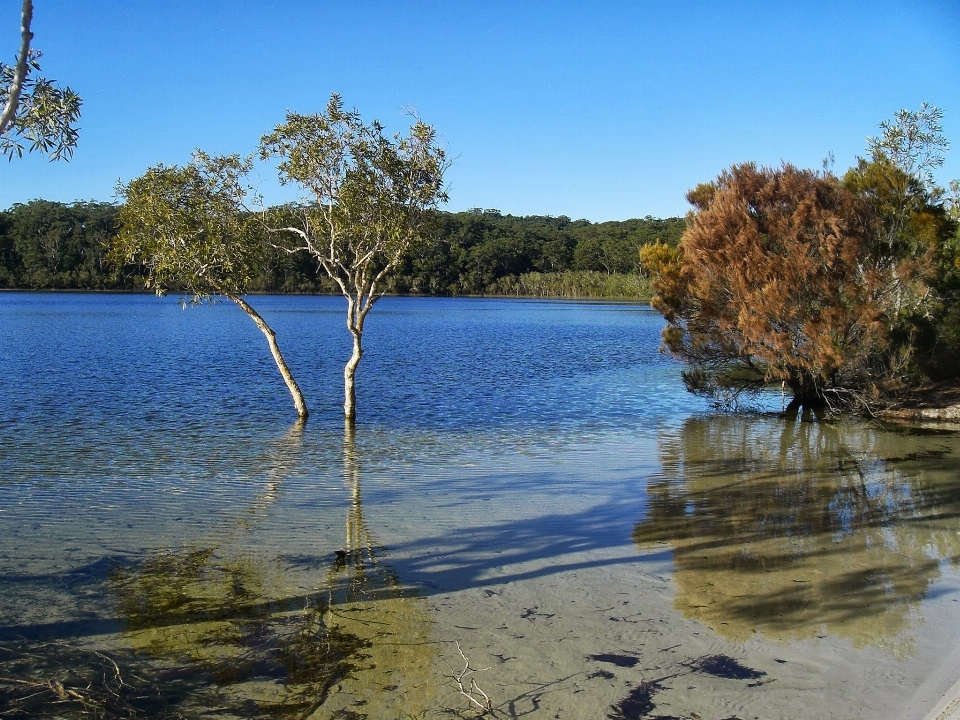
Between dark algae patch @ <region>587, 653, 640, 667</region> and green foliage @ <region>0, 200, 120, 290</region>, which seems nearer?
dark algae patch @ <region>587, 653, 640, 667</region>

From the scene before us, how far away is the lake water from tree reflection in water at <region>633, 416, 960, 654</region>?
0.17ft

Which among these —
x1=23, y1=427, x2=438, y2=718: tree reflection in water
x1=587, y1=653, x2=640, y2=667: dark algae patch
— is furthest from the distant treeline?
x1=587, y1=653, x2=640, y2=667: dark algae patch

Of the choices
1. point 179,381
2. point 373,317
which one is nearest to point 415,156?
point 179,381

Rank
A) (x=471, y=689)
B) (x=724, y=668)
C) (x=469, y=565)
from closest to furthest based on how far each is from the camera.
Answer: (x=471, y=689), (x=724, y=668), (x=469, y=565)

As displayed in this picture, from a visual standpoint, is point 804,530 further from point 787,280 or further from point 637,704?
point 787,280

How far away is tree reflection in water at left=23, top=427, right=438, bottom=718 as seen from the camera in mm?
6047

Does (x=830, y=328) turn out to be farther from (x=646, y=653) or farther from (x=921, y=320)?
(x=646, y=653)

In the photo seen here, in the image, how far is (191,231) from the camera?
18188 millimetres

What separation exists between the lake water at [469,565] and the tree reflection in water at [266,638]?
0.03 meters

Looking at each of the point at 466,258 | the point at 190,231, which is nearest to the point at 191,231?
the point at 190,231

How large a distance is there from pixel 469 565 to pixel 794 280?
13451mm

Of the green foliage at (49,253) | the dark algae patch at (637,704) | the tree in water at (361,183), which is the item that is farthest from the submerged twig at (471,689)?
the green foliage at (49,253)

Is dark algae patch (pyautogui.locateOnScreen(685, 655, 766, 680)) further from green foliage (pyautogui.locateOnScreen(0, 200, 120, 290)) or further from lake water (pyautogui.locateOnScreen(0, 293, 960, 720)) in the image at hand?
green foliage (pyautogui.locateOnScreen(0, 200, 120, 290))

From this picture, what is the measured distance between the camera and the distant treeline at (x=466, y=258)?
11625 cm
